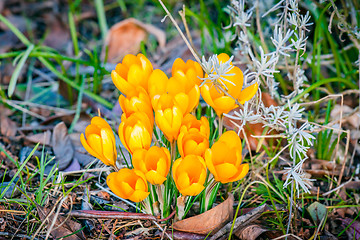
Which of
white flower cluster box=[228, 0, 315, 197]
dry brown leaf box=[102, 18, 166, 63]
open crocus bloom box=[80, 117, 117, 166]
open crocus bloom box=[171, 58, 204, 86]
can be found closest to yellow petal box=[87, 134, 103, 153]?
open crocus bloom box=[80, 117, 117, 166]

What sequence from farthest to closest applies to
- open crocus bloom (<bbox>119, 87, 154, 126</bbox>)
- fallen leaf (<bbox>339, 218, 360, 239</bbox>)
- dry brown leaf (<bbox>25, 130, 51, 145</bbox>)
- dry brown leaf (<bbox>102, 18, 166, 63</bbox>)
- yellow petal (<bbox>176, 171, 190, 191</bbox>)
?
dry brown leaf (<bbox>102, 18, 166, 63</bbox>)
dry brown leaf (<bbox>25, 130, 51, 145</bbox>)
fallen leaf (<bbox>339, 218, 360, 239</bbox>)
open crocus bloom (<bbox>119, 87, 154, 126</bbox>)
yellow petal (<bbox>176, 171, 190, 191</bbox>)

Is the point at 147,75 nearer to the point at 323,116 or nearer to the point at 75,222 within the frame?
the point at 75,222

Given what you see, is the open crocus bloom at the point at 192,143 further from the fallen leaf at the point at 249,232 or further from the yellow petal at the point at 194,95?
the fallen leaf at the point at 249,232

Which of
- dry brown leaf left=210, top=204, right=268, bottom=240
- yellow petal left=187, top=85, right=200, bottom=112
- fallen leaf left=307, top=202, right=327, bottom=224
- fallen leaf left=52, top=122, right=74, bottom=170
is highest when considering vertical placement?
yellow petal left=187, top=85, right=200, bottom=112

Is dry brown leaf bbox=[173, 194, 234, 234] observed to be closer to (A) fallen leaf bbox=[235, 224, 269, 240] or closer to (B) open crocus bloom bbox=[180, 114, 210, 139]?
(A) fallen leaf bbox=[235, 224, 269, 240]

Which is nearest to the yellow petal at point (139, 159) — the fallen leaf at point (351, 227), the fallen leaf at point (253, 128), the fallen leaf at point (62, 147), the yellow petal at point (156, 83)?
the yellow petal at point (156, 83)

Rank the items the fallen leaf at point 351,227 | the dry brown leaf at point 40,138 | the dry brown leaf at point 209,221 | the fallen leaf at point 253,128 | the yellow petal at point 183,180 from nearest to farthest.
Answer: the yellow petal at point 183,180 → the dry brown leaf at point 209,221 → the fallen leaf at point 351,227 → the fallen leaf at point 253,128 → the dry brown leaf at point 40,138
